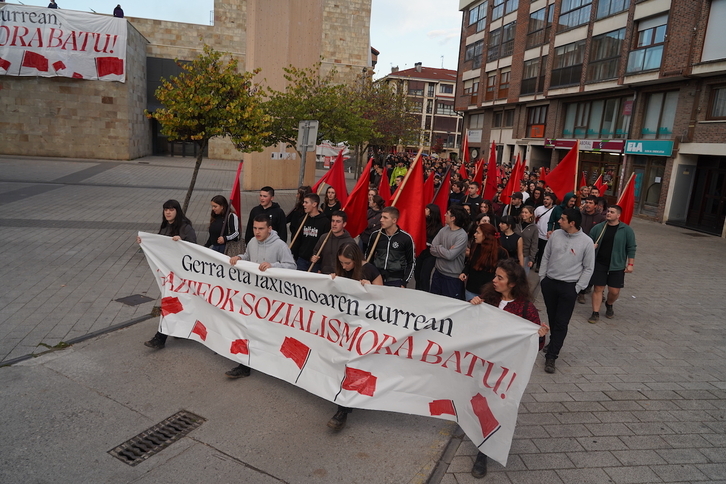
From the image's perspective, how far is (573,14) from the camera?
93.0 ft

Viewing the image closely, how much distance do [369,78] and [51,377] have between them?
31815mm

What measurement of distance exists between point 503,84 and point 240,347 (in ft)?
114

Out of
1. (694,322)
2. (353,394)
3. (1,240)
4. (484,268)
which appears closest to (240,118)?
(1,240)

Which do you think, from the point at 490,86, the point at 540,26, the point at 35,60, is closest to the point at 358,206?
the point at 35,60

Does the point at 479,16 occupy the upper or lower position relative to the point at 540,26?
upper

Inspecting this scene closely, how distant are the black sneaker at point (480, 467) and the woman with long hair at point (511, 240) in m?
3.28

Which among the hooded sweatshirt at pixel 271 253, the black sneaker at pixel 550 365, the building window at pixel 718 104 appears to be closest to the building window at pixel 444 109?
the building window at pixel 718 104

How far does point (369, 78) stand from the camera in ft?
112

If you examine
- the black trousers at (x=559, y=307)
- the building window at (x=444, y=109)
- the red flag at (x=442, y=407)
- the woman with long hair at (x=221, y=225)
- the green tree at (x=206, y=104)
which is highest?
the building window at (x=444, y=109)

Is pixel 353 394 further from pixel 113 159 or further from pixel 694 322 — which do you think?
pixel 113 159

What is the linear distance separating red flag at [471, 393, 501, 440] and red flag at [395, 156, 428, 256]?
2.90 metres

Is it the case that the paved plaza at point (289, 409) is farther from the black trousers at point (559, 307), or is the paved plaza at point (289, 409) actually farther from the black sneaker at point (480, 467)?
the black trousers at point (559, 307)

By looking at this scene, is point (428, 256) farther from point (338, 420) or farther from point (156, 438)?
point (156, 438)

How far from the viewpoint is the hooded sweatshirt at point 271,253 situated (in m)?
5.59
